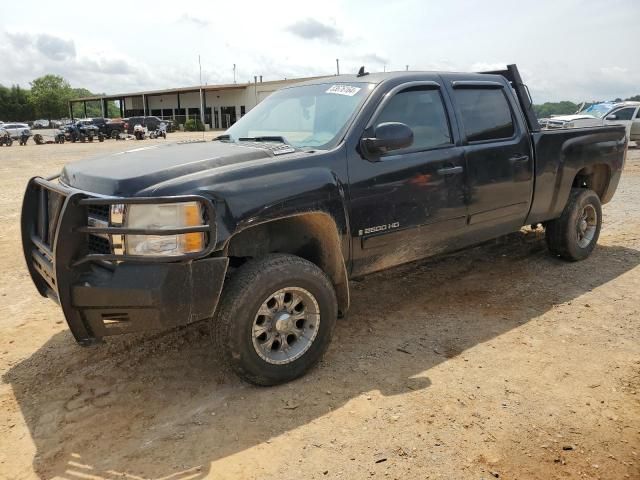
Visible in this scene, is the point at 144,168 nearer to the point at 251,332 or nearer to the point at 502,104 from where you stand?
the point at 251,332

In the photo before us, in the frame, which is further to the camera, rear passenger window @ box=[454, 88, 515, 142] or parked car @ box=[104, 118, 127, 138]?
parked car @ box=[104, 118, 127, 138]

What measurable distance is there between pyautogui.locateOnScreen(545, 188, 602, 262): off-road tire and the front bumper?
4.00 m

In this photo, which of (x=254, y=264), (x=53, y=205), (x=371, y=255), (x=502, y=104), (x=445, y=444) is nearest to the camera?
(x=445, y=444)

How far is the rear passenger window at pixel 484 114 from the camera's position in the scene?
4.47m

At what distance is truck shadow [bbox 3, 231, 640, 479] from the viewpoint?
2.81 m

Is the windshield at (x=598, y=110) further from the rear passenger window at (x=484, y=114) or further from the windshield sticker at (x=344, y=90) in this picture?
the windshield sticker at (x=344, y=90)

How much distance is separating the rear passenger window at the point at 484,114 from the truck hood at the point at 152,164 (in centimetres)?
168

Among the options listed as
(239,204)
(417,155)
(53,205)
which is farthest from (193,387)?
(417,155)

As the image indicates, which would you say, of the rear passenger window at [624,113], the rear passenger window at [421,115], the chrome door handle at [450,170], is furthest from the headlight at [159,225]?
the rear passenger window at [624,113]

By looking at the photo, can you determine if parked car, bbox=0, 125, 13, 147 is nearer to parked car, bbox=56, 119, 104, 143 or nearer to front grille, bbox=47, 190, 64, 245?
parked car, bbox=56, 119, 104, 143

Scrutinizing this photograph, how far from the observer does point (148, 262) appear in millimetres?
2846

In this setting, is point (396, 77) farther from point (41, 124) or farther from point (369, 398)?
point (41, 124)

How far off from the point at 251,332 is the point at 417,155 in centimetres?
180

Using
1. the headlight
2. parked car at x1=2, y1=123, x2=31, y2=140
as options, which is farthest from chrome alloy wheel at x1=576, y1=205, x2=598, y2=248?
parked car at x1=2, y1=123, x2=31, y2=140
